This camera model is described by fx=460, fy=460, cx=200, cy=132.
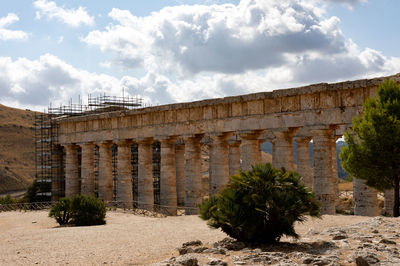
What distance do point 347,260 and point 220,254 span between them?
281 cm

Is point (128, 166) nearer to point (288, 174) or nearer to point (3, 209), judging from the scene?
point (3, 209)

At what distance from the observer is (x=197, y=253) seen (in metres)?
10.9

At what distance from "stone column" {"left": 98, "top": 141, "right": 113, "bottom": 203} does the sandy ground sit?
36.6ft

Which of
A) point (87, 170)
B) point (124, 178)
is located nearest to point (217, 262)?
point (124, 178)

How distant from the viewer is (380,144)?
57.5ft

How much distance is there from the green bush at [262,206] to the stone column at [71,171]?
2528 cm

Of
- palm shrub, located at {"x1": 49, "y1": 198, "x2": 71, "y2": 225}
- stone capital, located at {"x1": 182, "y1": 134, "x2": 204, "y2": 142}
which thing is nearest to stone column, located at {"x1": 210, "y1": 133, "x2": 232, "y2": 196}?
stone capital, located at {"x1": 182, "y1": 134, "x2": 204, "y2": 142}

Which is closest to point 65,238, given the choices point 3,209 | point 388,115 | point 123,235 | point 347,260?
point 123,235

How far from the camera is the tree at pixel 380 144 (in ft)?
56.5

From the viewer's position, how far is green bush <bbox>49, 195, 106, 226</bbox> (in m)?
23.8

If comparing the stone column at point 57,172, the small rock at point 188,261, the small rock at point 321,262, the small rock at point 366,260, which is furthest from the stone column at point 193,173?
the small rock at point 366,260

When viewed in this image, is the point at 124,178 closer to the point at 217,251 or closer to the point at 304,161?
the point at 304,161

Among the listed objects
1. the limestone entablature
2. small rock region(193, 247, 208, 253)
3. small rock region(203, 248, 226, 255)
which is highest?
the limestone entablature

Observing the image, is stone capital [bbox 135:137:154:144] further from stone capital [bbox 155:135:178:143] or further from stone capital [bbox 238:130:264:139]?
stone capital [bbox 238:130:264:139]
